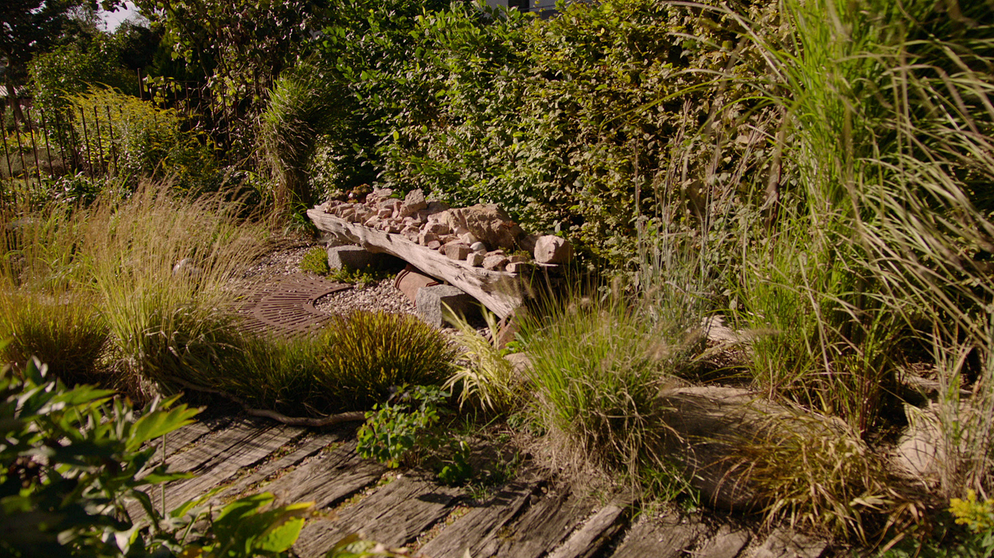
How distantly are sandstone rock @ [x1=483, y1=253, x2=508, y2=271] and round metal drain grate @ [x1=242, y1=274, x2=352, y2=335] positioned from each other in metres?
1.21

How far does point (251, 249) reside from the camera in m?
3.99

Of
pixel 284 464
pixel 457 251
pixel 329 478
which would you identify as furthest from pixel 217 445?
pixel 457 251

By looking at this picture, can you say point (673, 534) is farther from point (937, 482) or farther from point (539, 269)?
point (539, 269)

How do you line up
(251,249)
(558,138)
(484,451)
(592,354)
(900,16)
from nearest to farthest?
(900,16) → (592,354) → (484,451) → (251,249) → (558,138)

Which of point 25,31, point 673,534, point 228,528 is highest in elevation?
point 25,31

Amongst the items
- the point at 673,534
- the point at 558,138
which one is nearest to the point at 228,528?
the point at 673,534

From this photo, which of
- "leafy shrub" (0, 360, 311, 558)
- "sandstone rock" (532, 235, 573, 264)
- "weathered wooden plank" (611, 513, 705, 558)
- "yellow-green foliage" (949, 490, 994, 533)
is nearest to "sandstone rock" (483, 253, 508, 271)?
"sandstone rock" (532, 235, 573, 264)

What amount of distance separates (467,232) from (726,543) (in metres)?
3.05

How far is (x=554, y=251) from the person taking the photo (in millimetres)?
3973

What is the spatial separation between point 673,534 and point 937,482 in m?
0.91

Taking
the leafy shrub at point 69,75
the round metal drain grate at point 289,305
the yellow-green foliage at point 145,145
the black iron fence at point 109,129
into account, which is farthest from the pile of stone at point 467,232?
the leafy shrub at point 69,75

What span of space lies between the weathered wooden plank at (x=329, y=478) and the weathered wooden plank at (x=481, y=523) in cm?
48

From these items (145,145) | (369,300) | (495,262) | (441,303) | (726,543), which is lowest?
(726,543)

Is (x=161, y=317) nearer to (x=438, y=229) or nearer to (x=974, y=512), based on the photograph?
(x=438, y=229)
